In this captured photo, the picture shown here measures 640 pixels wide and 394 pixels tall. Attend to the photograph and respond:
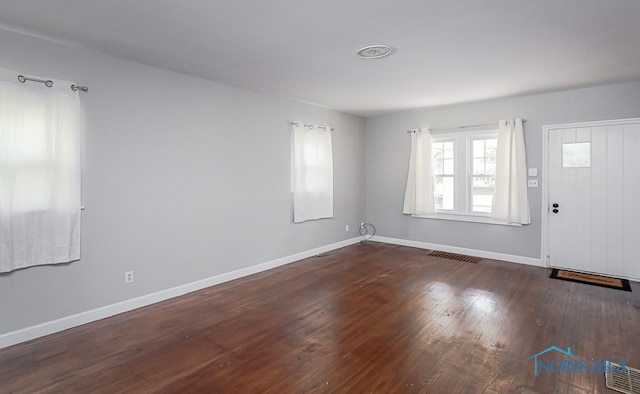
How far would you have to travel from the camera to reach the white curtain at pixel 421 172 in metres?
5.92

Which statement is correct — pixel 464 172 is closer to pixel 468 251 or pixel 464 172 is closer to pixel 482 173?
pixel 482 173

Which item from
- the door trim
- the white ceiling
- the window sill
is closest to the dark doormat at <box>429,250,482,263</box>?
the window sill

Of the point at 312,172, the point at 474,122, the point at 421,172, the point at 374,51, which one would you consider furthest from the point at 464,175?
the point at 374,51

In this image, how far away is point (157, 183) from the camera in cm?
359

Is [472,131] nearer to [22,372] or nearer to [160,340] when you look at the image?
[160,340]

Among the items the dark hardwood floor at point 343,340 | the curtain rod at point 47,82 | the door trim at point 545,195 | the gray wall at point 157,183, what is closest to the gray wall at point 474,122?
the door trim at point 545,195

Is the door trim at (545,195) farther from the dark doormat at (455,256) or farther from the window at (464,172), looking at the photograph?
the dark doormat at (455,256)

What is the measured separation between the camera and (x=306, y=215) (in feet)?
17.8

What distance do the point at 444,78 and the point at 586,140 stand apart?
7.59 ft

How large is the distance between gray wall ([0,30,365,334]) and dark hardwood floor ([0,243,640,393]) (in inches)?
15.4

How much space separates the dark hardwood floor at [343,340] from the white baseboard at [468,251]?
2.71 feet

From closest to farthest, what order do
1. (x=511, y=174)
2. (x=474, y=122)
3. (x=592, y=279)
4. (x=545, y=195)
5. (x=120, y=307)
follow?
(x=120, y=307) → (x=592, y=279) → (x=545, y=195) → (x=511, y=174) → (x=474, y=122)

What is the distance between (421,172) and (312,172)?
6.76 feet

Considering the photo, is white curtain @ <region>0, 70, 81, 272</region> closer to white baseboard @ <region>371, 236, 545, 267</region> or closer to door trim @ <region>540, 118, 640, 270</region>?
white baseboard @ <region>371, 236, 545, 267</region>
